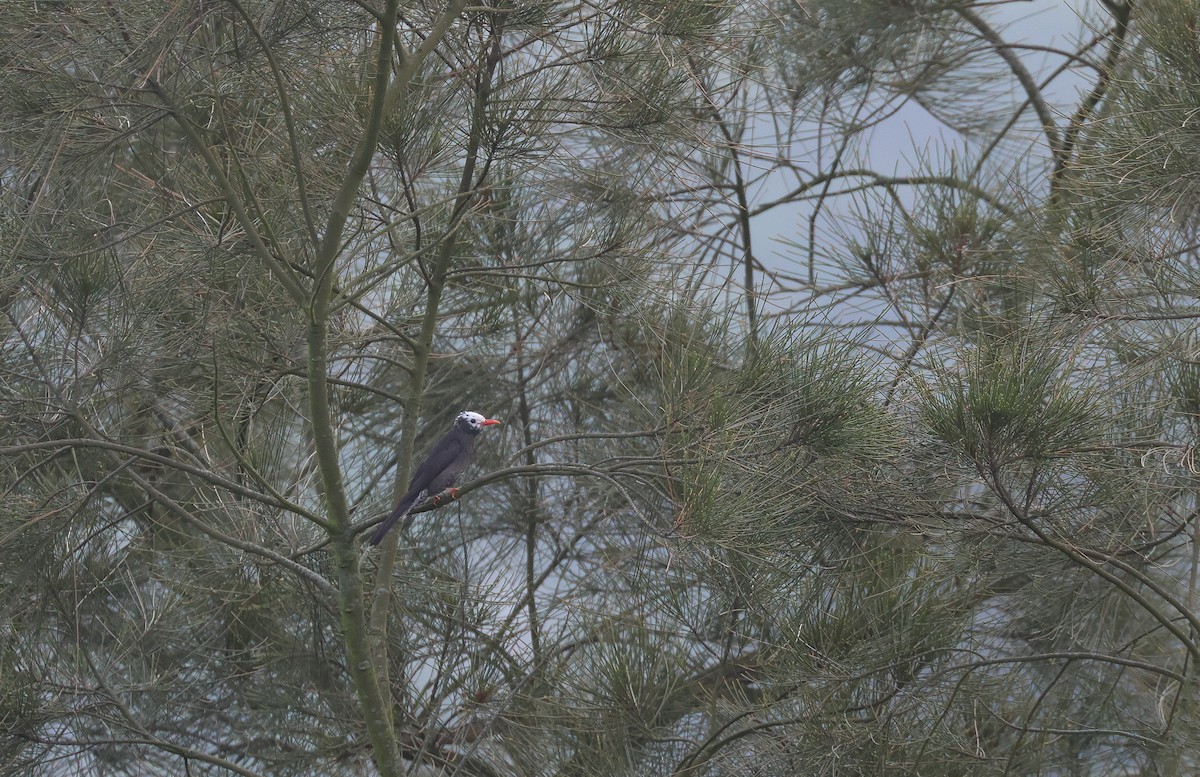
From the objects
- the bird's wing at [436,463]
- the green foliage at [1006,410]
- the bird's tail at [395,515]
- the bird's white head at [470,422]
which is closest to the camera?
the green foliage at [1006,410]

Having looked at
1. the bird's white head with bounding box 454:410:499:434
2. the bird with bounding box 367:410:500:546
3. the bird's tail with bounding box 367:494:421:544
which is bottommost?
the bird's tail with bounding box 367:494:421:544

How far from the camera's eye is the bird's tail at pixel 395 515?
2.00m

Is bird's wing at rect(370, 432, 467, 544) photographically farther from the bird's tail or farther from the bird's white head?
the bird's white head

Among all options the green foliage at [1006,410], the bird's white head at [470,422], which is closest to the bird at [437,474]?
the bird's white head at [470,422]

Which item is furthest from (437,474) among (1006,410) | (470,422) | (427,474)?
(1006,410)

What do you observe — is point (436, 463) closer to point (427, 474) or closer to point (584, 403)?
point (427, 474)

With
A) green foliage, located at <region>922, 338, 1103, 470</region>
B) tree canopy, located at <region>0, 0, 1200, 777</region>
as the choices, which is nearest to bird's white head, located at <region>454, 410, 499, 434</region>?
tree canopy, located at <region>0, 0, 1200, 777</region>

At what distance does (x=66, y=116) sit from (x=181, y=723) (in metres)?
1.48

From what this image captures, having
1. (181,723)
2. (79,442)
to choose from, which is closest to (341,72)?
(79,442)

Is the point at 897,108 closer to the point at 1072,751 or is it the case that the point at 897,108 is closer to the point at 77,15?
the point at 1072,751

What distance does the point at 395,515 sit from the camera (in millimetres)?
2018

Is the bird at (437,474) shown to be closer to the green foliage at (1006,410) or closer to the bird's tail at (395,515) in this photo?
the bird's tail at (395,515)

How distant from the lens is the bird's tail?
2.00 m

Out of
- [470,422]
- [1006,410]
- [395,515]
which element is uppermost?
[470,422]
